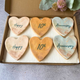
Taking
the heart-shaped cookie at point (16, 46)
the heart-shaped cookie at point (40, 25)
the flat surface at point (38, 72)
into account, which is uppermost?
the heart-shaped cookie at point (40, 25)

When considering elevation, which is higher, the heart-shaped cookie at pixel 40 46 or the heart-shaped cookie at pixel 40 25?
the heart-shaped cookie at pixel 40 25

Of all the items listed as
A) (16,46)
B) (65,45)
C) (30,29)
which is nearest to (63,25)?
(65,45)

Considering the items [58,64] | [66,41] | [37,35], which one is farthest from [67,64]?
[37,35]

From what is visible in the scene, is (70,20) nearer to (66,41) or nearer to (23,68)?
(66,41)

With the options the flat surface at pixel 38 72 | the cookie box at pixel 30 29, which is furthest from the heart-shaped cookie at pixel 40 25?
the flat surface at pixel 38 72

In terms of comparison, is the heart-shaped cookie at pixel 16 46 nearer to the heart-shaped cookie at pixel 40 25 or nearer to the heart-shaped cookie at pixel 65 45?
the heart-shaped cookie at pixel 40 25
